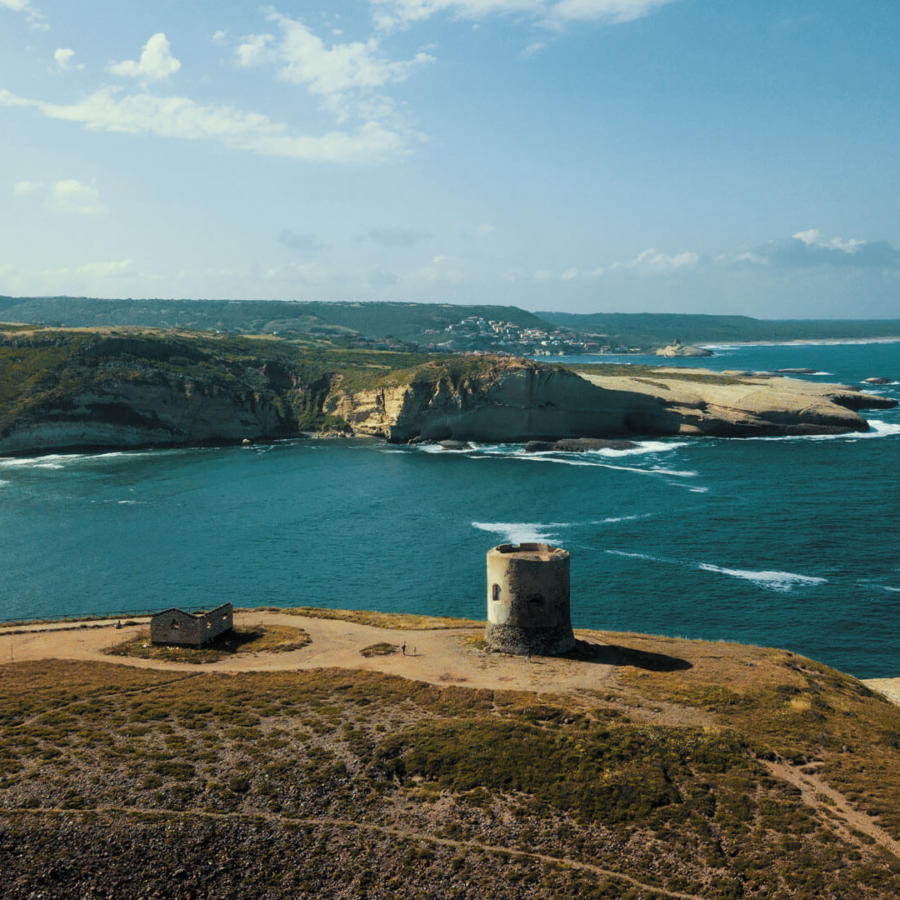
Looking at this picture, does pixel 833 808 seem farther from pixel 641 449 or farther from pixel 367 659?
pixel 641 449

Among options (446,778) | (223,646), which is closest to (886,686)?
(446,778)

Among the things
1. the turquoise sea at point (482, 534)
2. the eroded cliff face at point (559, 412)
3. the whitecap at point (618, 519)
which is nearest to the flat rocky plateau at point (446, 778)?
the turquoise sea at point (482, 534)

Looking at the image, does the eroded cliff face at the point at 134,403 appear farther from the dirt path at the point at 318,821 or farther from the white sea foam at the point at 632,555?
the dirt path at the point at 318,821

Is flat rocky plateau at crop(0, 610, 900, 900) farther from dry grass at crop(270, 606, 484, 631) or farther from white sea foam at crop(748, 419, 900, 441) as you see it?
white sea foam at crop(748, 419, 900, 441)

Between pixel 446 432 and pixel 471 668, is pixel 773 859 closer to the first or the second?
pixel 471 668

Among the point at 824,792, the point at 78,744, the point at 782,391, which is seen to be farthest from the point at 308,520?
the point at 782,391

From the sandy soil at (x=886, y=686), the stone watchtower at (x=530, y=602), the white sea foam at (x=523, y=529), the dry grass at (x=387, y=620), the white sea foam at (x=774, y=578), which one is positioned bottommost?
the sandy soil at (x=886, y=686)

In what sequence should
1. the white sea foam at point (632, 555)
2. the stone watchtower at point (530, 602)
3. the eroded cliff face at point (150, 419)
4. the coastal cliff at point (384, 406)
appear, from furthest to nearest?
the coastal cliff at point (384, 406)
the eroded cliff face at point (150, 419)
the white sea foam at point (632, 555)
the stone watchtower at point (530, 602)
